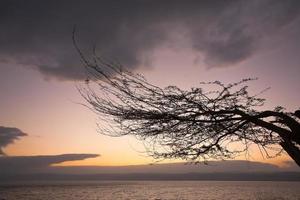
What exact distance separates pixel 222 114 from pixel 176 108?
893mm

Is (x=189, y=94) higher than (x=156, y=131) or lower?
higher

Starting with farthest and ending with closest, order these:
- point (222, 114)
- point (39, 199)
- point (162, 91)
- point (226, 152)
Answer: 1. point (39, 199)
2. point (226, 152)
3. point (222, 114)
4. point (162, 91)

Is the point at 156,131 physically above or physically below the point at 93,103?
below

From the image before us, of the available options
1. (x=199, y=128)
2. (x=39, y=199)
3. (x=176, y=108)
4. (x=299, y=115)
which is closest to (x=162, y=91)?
(x=176, y=108)

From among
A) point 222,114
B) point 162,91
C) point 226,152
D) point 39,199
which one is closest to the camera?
point 162,91

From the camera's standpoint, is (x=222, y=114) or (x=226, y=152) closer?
(x=222, y=114)

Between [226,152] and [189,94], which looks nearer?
[189,94]

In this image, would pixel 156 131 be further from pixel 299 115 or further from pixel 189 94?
pixel 299 115

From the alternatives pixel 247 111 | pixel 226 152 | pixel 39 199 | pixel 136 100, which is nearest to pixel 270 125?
pixel 247 111

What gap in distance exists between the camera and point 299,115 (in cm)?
716

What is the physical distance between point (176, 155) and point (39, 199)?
8257 cm

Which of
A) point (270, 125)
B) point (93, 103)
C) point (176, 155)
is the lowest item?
point (176, 155)

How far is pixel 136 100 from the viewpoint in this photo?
6.36 metres

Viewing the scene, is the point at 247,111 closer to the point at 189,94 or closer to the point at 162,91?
the point at 189,94
